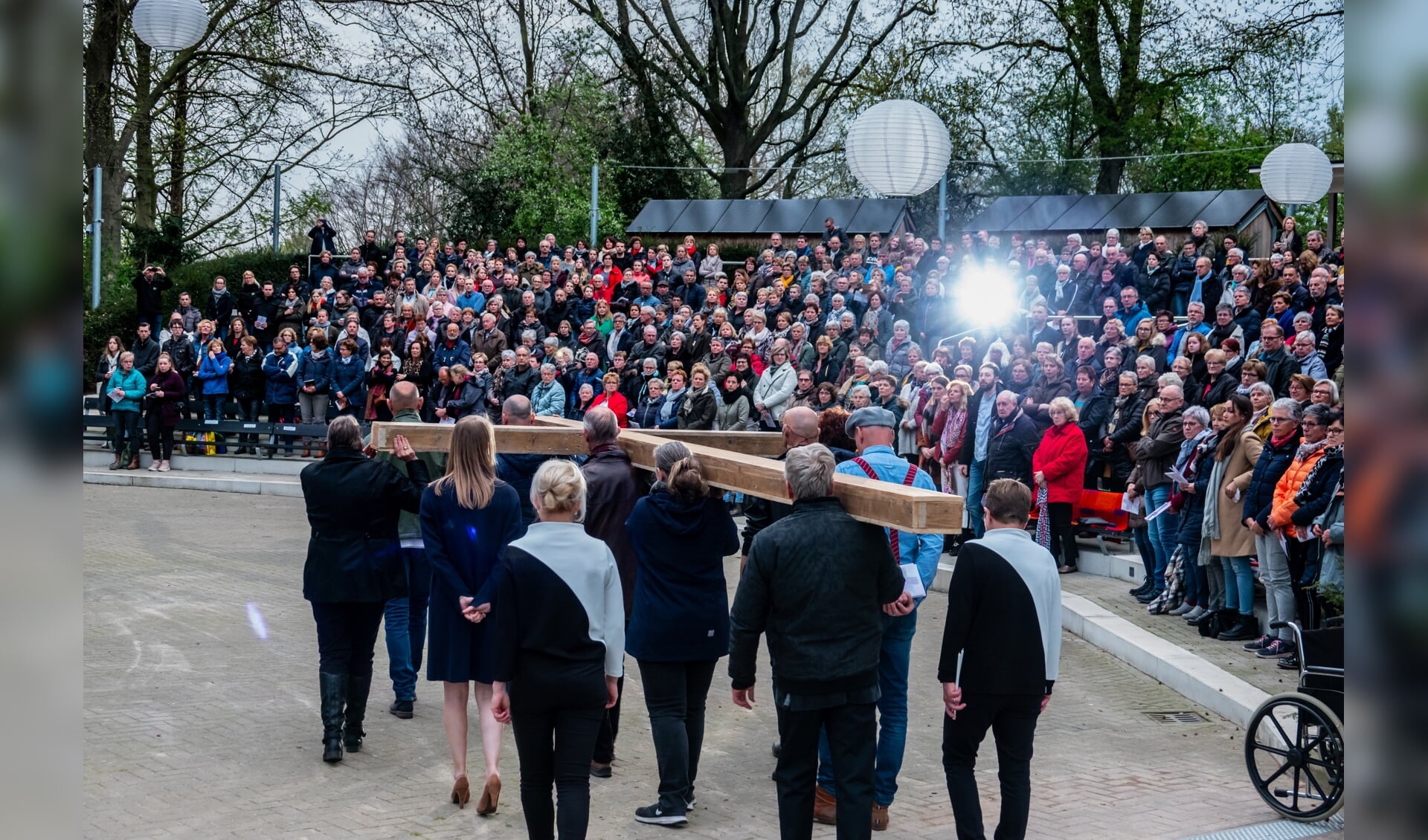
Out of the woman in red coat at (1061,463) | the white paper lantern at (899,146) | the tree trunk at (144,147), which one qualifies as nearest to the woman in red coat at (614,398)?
the white paper lantern at (899,146)

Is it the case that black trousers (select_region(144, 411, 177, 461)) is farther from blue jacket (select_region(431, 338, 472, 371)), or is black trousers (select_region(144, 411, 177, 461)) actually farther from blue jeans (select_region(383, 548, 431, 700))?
blue jeans (select_region(383, 548, 431, 700))

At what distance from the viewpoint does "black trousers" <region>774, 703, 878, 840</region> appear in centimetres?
533

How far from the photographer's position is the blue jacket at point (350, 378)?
63.4 ft

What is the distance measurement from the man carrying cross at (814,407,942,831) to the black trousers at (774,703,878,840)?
2.40 ft

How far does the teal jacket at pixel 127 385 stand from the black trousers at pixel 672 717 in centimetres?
1573

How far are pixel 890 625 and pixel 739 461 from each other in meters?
1.07

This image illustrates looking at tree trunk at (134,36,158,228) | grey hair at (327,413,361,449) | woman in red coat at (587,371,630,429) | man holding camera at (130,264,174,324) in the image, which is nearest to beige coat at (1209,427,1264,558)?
grey hair at (327,413,361,449)

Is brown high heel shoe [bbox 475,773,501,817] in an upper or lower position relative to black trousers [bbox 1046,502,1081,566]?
lower

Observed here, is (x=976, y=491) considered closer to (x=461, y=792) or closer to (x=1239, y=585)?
(x=1239, y=585)

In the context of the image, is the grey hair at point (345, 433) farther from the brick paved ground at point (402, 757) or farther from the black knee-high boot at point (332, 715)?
the brick paved ground at point (402, 757)

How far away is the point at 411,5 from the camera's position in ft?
106

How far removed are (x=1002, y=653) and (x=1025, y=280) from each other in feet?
41.3

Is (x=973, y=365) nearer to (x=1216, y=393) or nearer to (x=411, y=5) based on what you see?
(x=1216, y=393)
